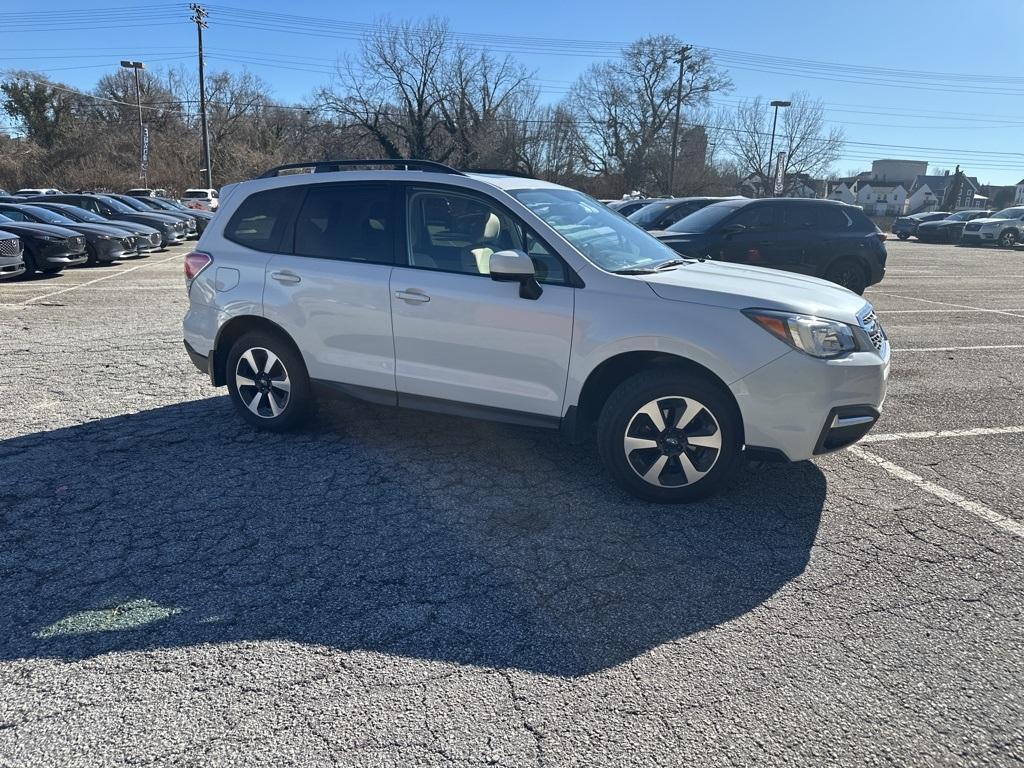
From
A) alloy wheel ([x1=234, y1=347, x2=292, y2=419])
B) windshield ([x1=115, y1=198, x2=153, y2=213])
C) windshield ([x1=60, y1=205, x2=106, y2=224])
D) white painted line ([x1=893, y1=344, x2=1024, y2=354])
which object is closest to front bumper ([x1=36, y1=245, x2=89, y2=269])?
windshield ([x1=60, y1=205, x2=106, y2=224])

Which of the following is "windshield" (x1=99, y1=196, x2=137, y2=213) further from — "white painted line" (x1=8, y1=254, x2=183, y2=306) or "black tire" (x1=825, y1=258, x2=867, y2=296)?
"black tire" (x1=825, y1=258, x2=867, y2=296)

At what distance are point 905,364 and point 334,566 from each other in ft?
21.5

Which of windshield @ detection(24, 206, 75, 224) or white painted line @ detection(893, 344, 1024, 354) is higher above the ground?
windshield @ detection(24, 206, 75, 224)

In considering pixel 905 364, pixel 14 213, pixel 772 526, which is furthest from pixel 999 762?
pixel 14 213

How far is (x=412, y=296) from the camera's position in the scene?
173 inches

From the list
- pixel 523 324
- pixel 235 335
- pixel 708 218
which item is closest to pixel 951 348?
pixel 708 218

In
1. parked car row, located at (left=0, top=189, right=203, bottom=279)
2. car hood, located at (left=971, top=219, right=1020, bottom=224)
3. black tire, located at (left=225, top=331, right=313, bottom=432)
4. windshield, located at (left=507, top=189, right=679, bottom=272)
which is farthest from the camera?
car hood, located at (left=971, top=219, right=1020, bottom=224)

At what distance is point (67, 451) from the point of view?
188 inches

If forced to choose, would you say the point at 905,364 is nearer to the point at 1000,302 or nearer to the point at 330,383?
the point at 330,383

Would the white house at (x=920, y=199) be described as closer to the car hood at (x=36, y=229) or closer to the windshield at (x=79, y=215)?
the windshield at (x=79, y=215)

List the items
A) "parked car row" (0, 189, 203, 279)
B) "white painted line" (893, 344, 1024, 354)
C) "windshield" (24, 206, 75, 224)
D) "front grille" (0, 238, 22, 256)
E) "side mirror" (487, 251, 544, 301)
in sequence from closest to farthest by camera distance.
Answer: "side mirror" (487, 251, 544, 301)
"white painted line" (893, 344, 1024, 354)
"front grille" (0, 238, 22, 256)
"parked car row" (0, 189, 203, 279)
"windshield" (24, 206, 75, 224)

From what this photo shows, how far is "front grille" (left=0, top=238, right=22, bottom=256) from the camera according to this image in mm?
12914

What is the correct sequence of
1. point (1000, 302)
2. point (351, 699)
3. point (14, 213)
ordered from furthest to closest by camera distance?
point (14, 213), point (1000, 302), point (351, 699)

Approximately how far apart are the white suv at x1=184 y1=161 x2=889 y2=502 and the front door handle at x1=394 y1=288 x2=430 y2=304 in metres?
0.01
